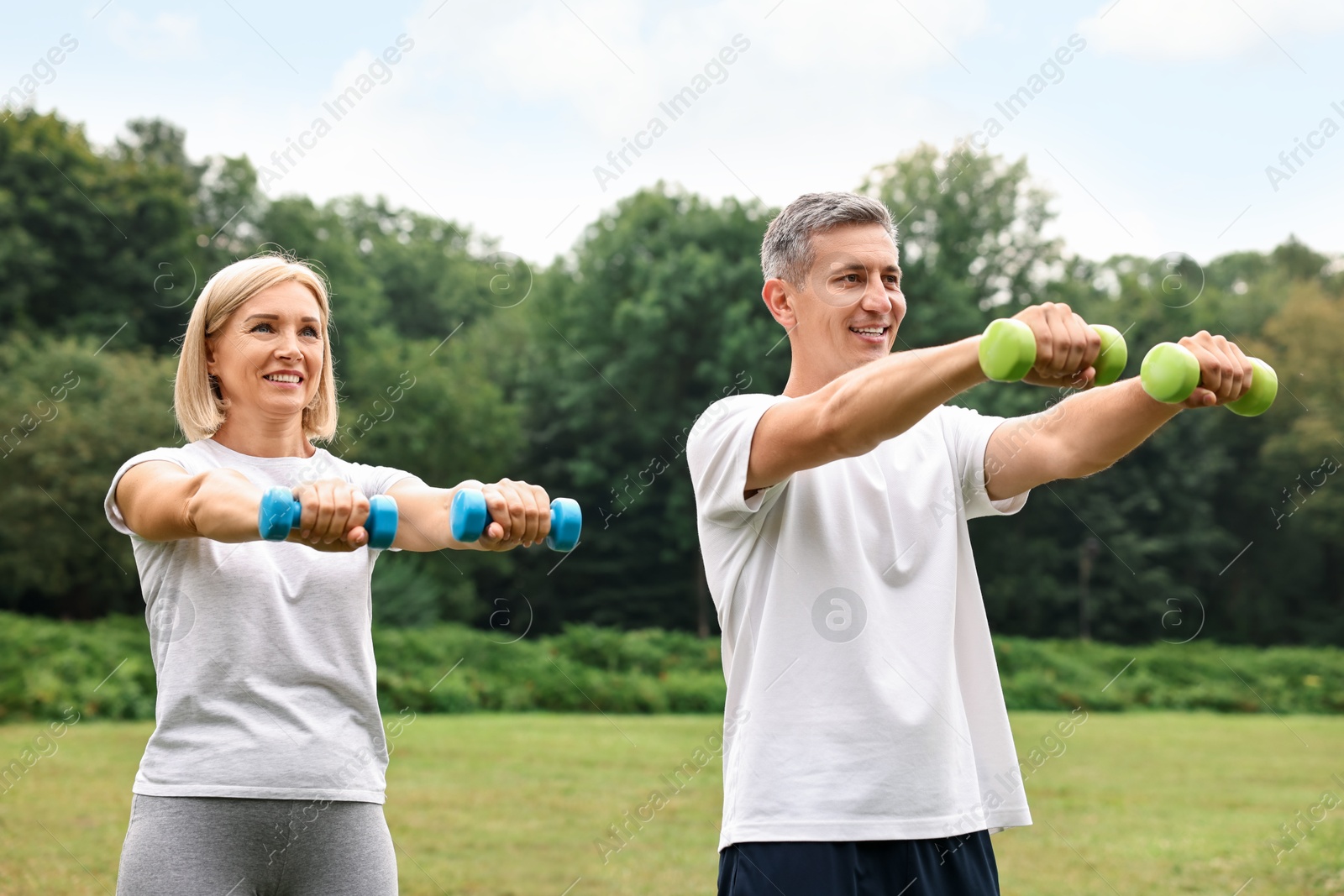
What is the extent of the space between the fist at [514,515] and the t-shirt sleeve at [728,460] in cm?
40

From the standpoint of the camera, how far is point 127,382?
96.5 feet

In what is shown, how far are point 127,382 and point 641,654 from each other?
553 inches

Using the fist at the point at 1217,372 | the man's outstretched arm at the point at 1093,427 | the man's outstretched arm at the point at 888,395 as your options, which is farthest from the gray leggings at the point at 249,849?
the fist at the point at 1217,372

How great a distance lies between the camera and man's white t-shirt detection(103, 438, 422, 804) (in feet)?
10.2

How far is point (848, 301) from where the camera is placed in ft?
11.5

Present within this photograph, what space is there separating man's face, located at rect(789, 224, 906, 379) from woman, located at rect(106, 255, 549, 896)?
978 mm

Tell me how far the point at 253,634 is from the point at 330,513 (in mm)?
655

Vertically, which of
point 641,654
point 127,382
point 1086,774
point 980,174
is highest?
point 980,174

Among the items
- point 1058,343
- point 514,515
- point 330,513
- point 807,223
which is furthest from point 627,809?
point 1058,343

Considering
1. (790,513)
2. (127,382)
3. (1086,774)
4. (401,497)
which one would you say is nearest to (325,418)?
(401,497)

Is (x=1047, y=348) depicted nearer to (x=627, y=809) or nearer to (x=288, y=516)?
(x=288, y=516)

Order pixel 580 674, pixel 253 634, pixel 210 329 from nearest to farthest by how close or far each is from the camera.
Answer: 1. pixel 253 634
2. pixel 210 329
3. pixel 580 674

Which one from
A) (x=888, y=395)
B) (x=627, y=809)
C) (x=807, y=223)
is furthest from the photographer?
(x=627, y=809)

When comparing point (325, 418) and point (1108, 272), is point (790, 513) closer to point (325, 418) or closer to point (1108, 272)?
point (325, 418)
